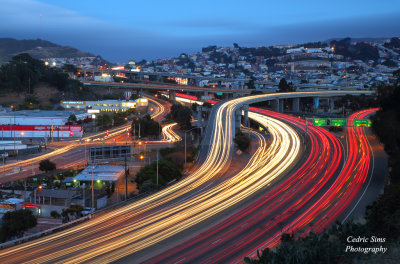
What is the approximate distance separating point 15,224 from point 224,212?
302 inches

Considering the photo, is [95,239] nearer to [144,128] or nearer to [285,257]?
[285,257]

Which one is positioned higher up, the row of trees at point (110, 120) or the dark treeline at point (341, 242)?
the dark treeline at point (341, 242)

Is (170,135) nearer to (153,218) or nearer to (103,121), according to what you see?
(103,121)

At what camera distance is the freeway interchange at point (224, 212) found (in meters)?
12.8

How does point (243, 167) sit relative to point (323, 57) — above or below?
below

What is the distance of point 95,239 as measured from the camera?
1408 cm

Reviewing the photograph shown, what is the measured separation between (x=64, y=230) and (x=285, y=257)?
9.62 m

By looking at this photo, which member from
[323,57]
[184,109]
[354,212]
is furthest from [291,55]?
[354,212]

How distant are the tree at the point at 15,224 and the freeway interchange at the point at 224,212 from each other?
2.04 metres

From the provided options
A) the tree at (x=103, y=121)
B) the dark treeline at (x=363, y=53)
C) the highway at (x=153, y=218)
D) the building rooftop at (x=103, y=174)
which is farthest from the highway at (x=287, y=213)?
the dark treeline at (x=363, y=53)

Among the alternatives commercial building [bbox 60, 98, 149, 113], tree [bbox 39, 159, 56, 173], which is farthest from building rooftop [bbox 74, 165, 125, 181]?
commercial building [bbox 60, 98, 149, 113]

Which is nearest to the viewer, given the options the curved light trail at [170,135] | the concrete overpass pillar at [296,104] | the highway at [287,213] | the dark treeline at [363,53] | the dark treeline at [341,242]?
the dark treeline at [341,242]

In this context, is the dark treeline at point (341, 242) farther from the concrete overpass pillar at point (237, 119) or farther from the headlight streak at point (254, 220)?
the concrete overpass pillar at point (237, 119)

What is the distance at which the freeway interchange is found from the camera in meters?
12.8
